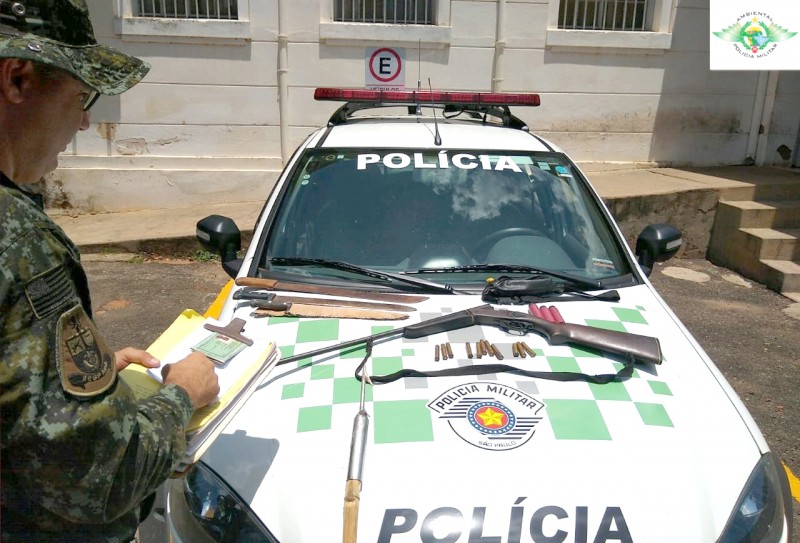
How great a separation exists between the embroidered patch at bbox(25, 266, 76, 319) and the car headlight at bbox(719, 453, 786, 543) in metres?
1.54

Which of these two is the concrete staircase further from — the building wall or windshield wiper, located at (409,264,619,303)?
windshield wiper, located at (409,264,619,303)

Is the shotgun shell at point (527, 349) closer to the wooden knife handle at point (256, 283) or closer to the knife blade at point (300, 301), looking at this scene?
the knife blade at point (300, 301)

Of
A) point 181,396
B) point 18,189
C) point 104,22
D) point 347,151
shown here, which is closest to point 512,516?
point 181,396

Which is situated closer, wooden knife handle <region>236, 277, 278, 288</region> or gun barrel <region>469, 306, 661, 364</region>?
gun barrel <region>469, 306, 661, 364</region>

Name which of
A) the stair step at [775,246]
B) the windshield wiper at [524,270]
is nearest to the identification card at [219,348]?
the windshield wiper at [524,270]

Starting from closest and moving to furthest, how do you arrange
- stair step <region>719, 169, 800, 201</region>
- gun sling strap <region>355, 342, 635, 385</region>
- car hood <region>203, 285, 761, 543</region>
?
car hood <region>203, 285, 761, 543</region> < gun sling strap <region>355, 342, 635, 385</region> < stair step <region>719, 169, 800, 201</region>

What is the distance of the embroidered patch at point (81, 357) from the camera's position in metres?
1.01

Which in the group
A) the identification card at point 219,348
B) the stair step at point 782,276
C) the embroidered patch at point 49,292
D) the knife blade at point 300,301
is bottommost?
the stair step at point 782,276

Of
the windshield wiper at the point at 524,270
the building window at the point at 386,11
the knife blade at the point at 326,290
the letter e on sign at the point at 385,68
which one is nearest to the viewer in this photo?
the knife blade at the point at 326,290

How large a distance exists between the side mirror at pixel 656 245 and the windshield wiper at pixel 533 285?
0.58 meters

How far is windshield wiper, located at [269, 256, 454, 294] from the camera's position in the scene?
8.36 feet

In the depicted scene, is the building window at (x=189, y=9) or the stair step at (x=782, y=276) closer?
the stair step at (x=782, y=276)

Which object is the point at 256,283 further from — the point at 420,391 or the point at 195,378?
the point at 195,378

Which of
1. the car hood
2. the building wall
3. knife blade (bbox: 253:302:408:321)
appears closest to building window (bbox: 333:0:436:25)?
the building wall
